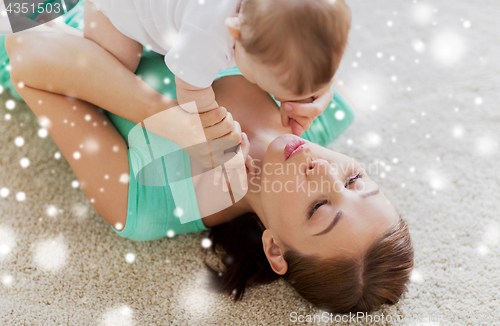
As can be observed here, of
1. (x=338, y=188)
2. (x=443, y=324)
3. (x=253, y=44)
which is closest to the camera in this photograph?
(x=253, y=44)

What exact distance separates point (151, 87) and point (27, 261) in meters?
0.57

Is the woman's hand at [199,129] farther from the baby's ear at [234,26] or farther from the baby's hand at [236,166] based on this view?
the baby's ear at [234,26]

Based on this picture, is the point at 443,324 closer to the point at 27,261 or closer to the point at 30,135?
the point at 27,261

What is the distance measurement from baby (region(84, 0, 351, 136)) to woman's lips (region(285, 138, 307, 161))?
0.11 m

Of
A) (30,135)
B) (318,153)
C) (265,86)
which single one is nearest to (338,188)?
(318,153)

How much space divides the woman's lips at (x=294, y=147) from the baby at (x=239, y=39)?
11cm

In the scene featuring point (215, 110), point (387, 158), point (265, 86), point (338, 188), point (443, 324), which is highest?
point (265, 86)

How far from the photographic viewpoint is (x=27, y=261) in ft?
3.18

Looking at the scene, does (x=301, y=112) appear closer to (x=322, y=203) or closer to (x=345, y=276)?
(x=322, y=203)

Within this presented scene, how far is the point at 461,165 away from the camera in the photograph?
1.19 meters

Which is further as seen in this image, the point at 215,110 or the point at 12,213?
the point at 12,213

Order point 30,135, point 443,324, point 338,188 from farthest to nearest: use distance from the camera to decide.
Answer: point 30,135 < point 443,324 < point 338,188

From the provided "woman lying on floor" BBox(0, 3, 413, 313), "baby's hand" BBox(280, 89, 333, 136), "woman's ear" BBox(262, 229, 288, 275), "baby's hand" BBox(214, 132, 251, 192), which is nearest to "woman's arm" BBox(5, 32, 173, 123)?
"woman lying on floor" BBox(0, 3, 413, 313)

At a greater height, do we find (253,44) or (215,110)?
(253,44)
